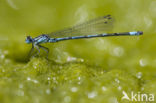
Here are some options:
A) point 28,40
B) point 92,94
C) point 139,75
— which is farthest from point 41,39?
point 92,94

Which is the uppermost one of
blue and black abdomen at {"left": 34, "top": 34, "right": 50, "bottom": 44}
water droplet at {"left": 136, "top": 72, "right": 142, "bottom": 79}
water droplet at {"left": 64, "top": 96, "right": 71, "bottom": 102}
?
blue and black abdomen at {"left": 34, "top": 34, "right": 50, "bottom": 44}

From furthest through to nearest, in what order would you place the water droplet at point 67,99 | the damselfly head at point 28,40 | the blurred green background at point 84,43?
the damselfly head at point 28,40 < the blurred green background at point 84,43 < the water droplet at point 67,99

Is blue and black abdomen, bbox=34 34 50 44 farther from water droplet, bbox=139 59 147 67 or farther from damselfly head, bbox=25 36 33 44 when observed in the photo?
water droplet, bbox=139 59 147 67

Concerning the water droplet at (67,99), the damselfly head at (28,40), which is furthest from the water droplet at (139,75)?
the damselfly head at (28,40)

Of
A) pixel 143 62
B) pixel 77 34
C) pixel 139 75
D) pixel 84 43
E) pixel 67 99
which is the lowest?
pixel 67 99

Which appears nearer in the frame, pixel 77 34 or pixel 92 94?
pixel 92 94

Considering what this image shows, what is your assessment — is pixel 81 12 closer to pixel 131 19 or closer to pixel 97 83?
pixel 131 19

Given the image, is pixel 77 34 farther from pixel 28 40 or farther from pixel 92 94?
pixel 92 94

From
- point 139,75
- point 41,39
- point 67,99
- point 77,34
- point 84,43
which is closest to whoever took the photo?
point 67,99

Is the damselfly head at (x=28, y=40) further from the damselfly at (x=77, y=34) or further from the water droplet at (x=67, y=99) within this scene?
the water droplet at (x=67, y=99)

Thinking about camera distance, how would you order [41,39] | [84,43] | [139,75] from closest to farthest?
[139,75] → [84,43] → [41,39]

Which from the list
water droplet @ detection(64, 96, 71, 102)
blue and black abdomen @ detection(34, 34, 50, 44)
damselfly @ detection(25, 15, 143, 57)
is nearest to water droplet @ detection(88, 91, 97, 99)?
water droplet @ detection(64, 96, 71, 102)
